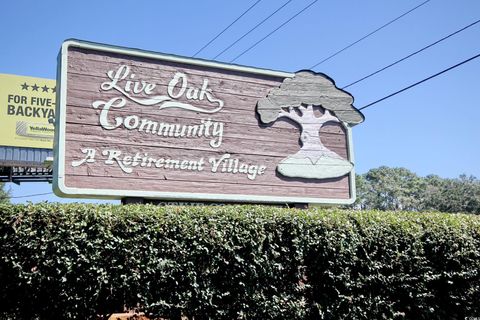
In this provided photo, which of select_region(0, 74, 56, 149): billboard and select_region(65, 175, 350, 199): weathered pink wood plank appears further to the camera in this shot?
select_region(0, 74, 56, 149): billboard

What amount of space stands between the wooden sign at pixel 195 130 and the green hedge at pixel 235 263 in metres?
1.10

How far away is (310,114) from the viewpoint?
27.4ft

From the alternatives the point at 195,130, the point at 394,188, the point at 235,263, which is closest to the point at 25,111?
the point at 195,130

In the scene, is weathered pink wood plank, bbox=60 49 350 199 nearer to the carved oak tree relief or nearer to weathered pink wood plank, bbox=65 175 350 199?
weathered pink wood plank, bbox=65 175 350 199

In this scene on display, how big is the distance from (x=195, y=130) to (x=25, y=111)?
23.1 meters

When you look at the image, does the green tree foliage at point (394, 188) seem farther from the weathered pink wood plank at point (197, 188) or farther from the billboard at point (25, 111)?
the weathered pink wood plank at point (197, 188)

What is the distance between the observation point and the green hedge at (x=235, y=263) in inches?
200

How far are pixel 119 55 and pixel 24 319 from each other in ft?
13.5

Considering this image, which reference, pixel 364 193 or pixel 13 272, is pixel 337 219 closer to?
pixel 13 272

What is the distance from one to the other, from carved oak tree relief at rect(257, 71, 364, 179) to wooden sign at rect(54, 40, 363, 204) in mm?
20

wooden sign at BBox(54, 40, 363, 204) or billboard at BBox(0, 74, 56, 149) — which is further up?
billboard at BBox(0, 74, 56, 149)

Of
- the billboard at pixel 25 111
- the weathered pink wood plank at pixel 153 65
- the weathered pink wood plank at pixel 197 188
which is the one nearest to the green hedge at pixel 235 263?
the weathered pink wood plank at pixel 197 188

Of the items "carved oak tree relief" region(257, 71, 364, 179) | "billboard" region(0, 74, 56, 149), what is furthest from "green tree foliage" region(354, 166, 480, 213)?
"carved oak tree relief" region(257, 71, 364, 179)

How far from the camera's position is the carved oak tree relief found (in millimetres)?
7996
